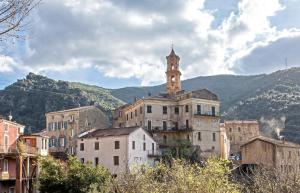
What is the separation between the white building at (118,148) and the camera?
202 feet

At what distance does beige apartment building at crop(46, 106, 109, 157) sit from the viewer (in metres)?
77.6

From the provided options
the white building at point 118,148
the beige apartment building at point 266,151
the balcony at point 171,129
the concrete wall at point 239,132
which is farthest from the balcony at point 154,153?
the concrete wall at point 239,132

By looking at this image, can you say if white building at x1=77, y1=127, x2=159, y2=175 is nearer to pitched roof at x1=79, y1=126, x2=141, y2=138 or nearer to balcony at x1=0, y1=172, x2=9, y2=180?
pitched roof at x1=79, y1=126, x2=141, y2=138

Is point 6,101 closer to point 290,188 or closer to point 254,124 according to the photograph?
point 254,124

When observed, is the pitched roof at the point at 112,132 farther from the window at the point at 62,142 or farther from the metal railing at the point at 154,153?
the window at the point at 62,142

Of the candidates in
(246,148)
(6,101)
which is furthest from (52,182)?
(6,101)

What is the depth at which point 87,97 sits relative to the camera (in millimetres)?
110562

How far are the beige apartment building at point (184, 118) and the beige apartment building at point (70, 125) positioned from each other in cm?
802

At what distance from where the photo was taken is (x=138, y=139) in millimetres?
63000

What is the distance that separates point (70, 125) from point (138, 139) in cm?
1891

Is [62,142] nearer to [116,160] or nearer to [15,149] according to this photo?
[116,160]

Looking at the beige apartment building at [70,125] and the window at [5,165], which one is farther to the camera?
the beige apartment building at [70,125]

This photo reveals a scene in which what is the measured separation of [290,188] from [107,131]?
48.2 metres

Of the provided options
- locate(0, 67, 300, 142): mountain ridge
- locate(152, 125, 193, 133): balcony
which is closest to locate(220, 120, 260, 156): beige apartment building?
locate(0, 67, 300, 142): mountain ridge
